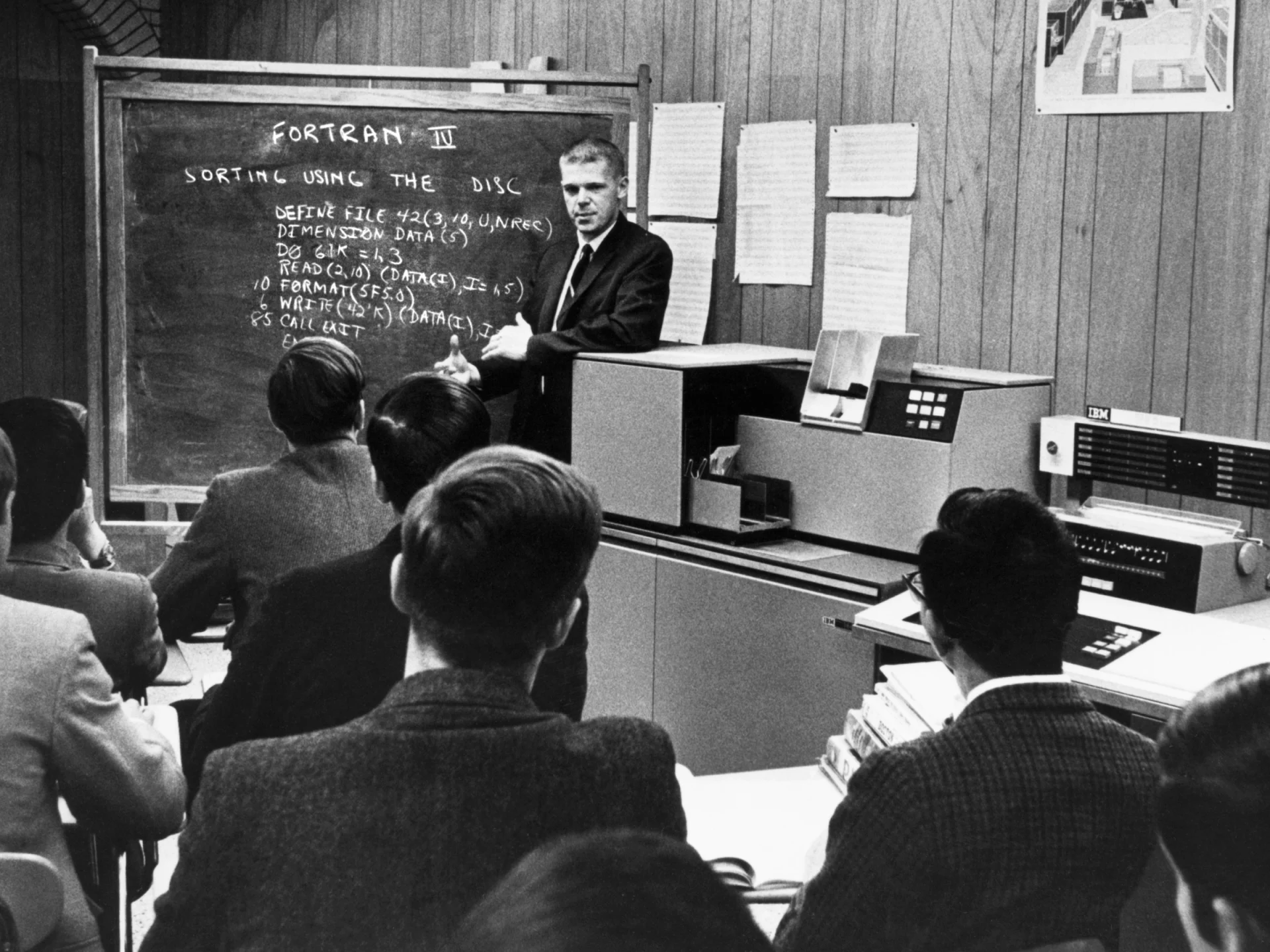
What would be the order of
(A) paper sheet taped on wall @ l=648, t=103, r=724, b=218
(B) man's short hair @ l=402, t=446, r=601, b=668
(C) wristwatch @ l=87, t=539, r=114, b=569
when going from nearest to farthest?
1. (B) man's short hair @ l=402, t=446, r=601, b=668
2. (C) wristwatch @ l=87, t=539, r=114, b=569
3. (A) paper sheet taped on wall @ l=648, t=103, r=724, b=218

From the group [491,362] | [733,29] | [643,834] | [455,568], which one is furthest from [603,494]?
[643,834]

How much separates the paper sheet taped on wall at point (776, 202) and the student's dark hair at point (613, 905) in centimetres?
335

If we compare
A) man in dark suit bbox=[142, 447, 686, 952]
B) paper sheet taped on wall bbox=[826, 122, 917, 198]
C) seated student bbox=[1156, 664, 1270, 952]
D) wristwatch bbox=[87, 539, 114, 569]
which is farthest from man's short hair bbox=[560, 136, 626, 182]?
seated student bbox=[1156, 664, 1270, 952]

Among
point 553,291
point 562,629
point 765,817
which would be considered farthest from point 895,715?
point 553,291

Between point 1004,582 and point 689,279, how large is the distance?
2.76 m

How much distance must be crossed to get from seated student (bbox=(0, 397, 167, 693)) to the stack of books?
3.54 ft

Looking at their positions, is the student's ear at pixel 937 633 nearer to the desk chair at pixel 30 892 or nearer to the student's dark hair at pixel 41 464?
the desk chair at pixel 30 892

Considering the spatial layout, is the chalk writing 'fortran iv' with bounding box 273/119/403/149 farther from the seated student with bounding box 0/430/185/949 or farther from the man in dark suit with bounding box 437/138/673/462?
the seated student with bounding box 0/430/185/949

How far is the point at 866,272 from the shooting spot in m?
3.80

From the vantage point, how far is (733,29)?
13.5 ft

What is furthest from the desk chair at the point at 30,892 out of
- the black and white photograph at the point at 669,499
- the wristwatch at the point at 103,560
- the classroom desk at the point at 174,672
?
the wristwatch at the point at 103,560

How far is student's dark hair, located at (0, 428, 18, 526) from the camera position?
200cm

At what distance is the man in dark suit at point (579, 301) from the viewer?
3771 millimetres

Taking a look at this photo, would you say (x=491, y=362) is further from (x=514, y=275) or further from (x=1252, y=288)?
(x=1252, y=288)
